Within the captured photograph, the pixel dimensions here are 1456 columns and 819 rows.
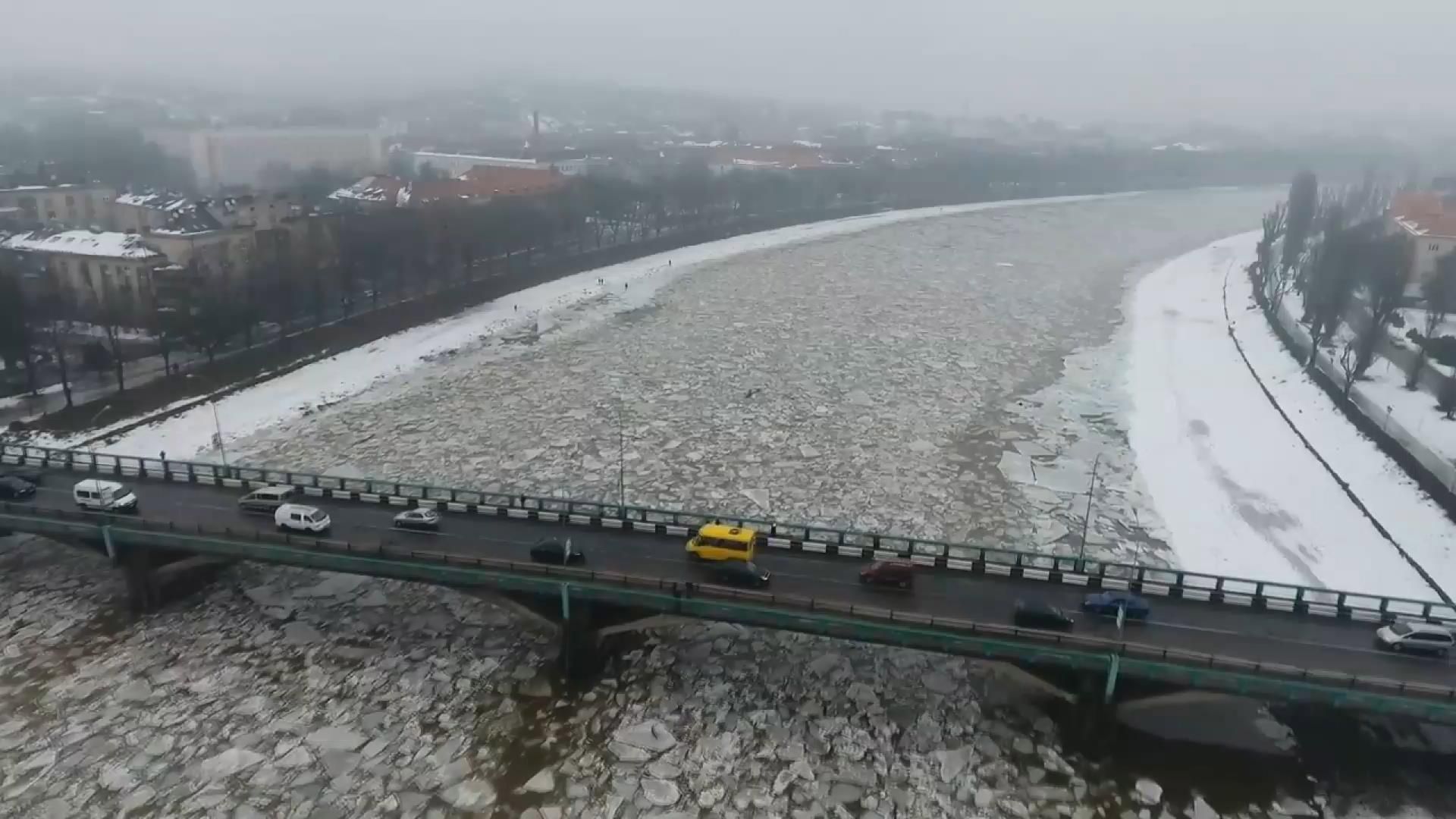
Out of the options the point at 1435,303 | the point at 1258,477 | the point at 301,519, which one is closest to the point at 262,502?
the point at 301,519

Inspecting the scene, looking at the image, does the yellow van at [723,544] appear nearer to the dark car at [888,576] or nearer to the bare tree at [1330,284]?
the dark car at [888,576]

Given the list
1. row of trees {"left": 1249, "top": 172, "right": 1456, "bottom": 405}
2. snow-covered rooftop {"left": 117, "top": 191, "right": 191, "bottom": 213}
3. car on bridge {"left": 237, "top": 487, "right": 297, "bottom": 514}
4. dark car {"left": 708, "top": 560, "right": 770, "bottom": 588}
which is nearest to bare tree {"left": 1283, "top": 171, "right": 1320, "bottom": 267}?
row of trees {"left": 1249, "top": 172, "right": 1456, "bottom": 405}

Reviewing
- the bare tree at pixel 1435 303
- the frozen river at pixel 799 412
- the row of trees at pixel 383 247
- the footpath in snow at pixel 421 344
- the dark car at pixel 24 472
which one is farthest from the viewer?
the row of trees at pixel 383 247

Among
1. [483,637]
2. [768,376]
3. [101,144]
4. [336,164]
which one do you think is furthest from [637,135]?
[483,637]

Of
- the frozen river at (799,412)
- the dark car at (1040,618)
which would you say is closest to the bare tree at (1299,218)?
the frozen river at (799,412)

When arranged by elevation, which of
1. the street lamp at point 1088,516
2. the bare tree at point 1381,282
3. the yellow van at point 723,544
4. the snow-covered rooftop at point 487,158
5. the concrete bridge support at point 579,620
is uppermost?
the snow-covered rooftop at point 487,158

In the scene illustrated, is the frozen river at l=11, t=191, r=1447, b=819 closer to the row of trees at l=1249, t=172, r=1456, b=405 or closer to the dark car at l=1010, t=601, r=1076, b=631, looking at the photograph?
the dark car at l=1010, t=601, r=1076, b=631
